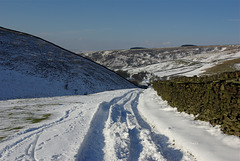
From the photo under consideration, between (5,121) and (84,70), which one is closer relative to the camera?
(5,121)

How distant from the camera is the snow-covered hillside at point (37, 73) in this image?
33.0 meters

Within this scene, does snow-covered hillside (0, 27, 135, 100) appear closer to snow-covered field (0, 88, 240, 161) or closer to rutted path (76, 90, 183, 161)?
snow-covered field (0, 88, 240, 161)

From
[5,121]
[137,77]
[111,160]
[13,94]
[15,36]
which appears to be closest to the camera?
[111,160]

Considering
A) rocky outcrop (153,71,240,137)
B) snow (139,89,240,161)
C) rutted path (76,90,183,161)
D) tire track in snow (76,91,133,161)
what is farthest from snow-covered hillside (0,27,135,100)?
rocky outcrop (153,71,240,137)

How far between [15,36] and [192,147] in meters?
61.8

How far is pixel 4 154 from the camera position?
20.1 feet

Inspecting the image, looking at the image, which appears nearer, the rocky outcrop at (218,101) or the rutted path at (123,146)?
the rutted path at (123,146)

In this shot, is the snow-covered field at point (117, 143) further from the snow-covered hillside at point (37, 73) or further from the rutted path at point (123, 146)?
the snow-covered hillside at point (37, 73)

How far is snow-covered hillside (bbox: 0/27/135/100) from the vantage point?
108 ft

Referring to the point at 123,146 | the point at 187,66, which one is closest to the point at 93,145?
the point at 123,146

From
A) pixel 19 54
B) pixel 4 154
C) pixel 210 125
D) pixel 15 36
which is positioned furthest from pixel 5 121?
pixel 15 36

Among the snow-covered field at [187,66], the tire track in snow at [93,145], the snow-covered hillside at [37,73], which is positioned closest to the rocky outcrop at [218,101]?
the tire track in snow at [93,145]

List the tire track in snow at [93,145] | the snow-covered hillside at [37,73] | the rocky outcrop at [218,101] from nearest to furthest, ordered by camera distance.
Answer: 1. the tire track in snow at [93,145]
2. the rocky outcrop at [218,101]
3. the snow-covered hillside at [37,73]

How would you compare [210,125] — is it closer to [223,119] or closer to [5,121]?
[223,119]
